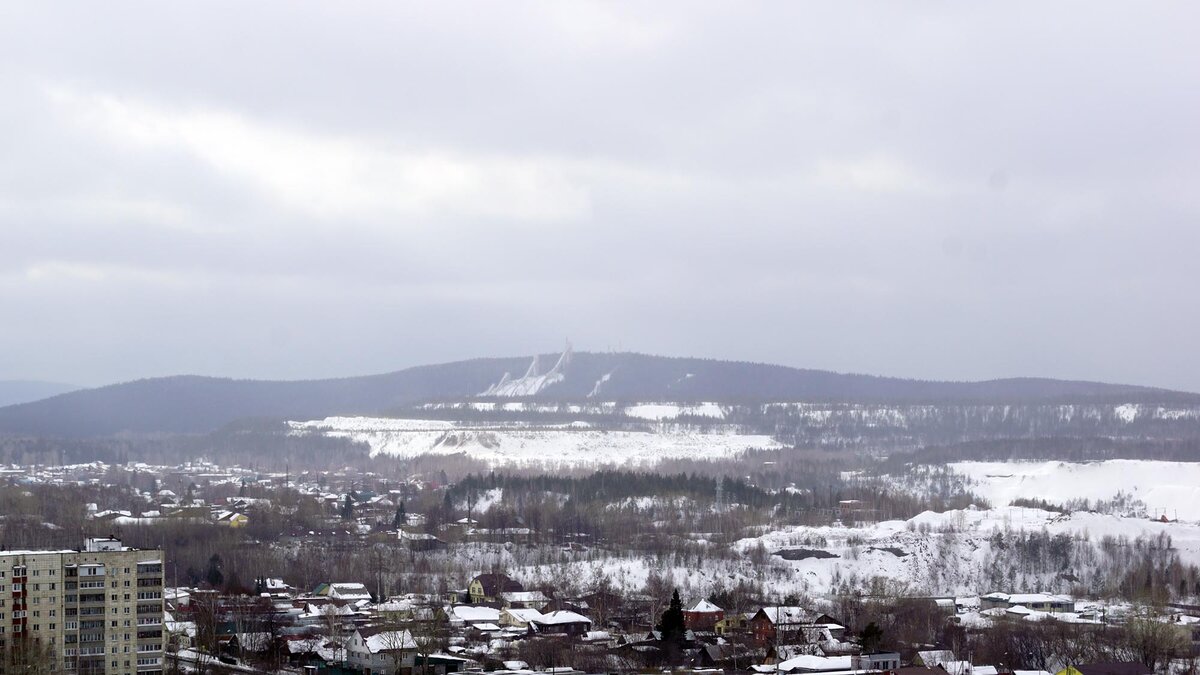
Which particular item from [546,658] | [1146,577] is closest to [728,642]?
[546,658]

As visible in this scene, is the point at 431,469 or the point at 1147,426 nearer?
the point at 431,469

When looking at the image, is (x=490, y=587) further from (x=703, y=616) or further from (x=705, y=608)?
(x=703, y=616)

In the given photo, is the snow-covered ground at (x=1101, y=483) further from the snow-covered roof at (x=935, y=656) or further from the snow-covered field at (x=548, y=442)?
the snow-covered roof at (x=935, y=656)

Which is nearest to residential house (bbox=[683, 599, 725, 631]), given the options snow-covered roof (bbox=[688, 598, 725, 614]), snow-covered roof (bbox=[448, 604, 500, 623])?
snow-covered roof (bbox=[688, 598, 725, 614])

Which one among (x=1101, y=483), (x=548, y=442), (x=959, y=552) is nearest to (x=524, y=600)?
→ (x=959, y=552)

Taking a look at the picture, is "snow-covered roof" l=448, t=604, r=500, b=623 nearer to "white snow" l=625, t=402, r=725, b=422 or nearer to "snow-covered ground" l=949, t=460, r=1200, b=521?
"snow-covered ground" l=949, t=460, r=1200, b=521

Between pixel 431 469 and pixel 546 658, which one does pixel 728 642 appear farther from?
pixel 431 469
